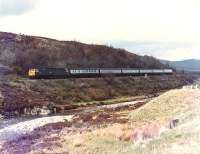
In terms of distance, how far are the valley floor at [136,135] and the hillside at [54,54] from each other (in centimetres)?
7962

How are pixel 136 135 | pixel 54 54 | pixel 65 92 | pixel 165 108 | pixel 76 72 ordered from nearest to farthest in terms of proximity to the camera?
pixel 136 135 < pixel 165 108 < pixel 65 92 < pixel 76 72 < pixel 54 54

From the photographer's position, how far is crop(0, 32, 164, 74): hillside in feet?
465

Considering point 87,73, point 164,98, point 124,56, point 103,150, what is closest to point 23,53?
point 87,73

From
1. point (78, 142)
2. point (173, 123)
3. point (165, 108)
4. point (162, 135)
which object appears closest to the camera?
point (162, 135)

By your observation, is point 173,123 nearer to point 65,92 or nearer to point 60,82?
point 65,92

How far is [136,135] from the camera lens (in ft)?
119

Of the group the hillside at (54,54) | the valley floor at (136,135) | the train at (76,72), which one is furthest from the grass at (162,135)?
the hillside at (54,54)

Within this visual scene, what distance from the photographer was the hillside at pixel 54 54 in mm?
141600

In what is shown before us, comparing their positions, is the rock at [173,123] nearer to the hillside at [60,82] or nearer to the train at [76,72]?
the hillside at [60,82]

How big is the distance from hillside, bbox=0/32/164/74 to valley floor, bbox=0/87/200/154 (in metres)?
79.6

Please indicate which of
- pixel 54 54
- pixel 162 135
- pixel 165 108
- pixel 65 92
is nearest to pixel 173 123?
pixel 162 135

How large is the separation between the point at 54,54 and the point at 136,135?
12700 centimetres

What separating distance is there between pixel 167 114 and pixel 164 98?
582 cm

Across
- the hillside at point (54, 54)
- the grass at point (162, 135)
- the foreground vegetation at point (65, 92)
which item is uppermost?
the hillside at point (54, 54)
